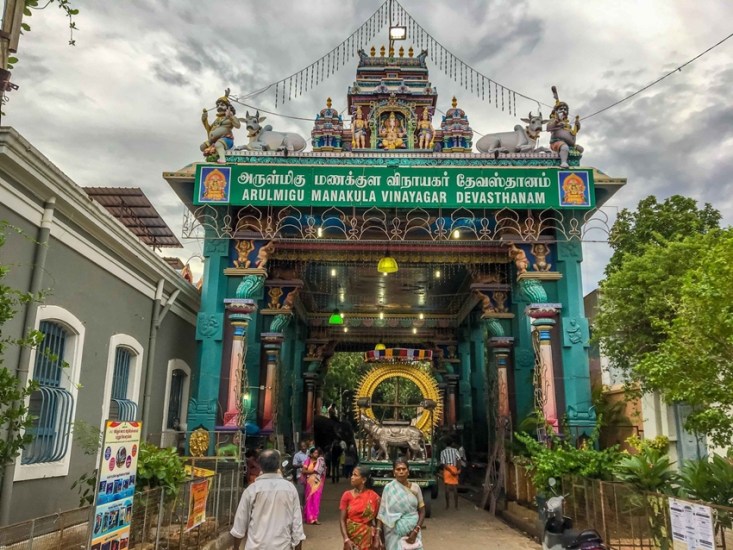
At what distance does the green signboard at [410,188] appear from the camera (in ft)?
37.5

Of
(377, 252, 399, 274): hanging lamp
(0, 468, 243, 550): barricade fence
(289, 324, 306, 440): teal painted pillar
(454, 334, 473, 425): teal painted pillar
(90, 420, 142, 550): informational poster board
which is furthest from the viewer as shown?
(454, 334, 473, 425): teal painted pillar

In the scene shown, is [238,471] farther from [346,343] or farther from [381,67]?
[346,343]

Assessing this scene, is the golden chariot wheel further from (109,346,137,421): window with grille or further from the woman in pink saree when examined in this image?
(109,346,137,421): window with grille

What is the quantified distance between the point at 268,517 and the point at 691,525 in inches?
139

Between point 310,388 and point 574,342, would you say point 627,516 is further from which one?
point 310,388

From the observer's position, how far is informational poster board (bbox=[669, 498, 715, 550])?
4.81 metres

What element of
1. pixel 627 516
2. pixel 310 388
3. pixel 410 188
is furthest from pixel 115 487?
pixel 310 388

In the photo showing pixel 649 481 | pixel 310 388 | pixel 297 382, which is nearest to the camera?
pixel 649 481

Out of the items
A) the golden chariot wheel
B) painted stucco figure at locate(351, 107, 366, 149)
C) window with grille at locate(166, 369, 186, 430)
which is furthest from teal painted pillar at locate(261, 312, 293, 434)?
painted stucco figure at locate(351, 107, 366, 149)

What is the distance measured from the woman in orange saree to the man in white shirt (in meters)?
0.88

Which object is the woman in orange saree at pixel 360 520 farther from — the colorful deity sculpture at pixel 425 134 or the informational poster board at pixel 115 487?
the colorful deity sculpture at pixel 425 134

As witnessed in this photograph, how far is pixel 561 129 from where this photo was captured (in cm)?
1226

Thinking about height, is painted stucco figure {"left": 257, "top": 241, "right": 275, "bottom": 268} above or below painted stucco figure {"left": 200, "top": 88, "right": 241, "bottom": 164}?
below

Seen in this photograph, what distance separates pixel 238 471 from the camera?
976cm
